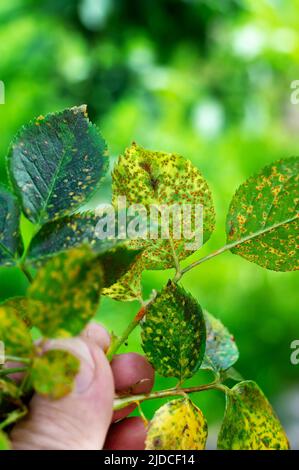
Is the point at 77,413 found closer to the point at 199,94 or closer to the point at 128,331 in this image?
the point at 128,331

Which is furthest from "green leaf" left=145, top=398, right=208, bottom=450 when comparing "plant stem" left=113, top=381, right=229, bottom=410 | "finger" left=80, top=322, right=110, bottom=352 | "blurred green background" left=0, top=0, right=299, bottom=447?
"blurred green background" left=0, top=0, right=299, bottom=447

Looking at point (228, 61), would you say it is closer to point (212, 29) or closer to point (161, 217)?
point (212, 29)

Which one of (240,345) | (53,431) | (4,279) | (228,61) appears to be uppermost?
(228,61)

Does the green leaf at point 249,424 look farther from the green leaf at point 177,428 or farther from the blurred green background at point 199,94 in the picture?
the blurred green background at point 199,94

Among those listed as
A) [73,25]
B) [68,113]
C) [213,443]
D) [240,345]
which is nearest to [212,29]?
[73,25]

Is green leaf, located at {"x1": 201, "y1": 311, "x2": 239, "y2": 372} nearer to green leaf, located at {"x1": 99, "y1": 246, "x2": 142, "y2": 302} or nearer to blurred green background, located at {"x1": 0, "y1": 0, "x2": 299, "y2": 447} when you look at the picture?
green leaf, located at {"x1": 99, "y1": 246, "x2": 142, "y2": 302}

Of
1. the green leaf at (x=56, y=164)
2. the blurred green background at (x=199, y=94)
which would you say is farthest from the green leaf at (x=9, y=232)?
the blurred green background at (x=199, y=94)
